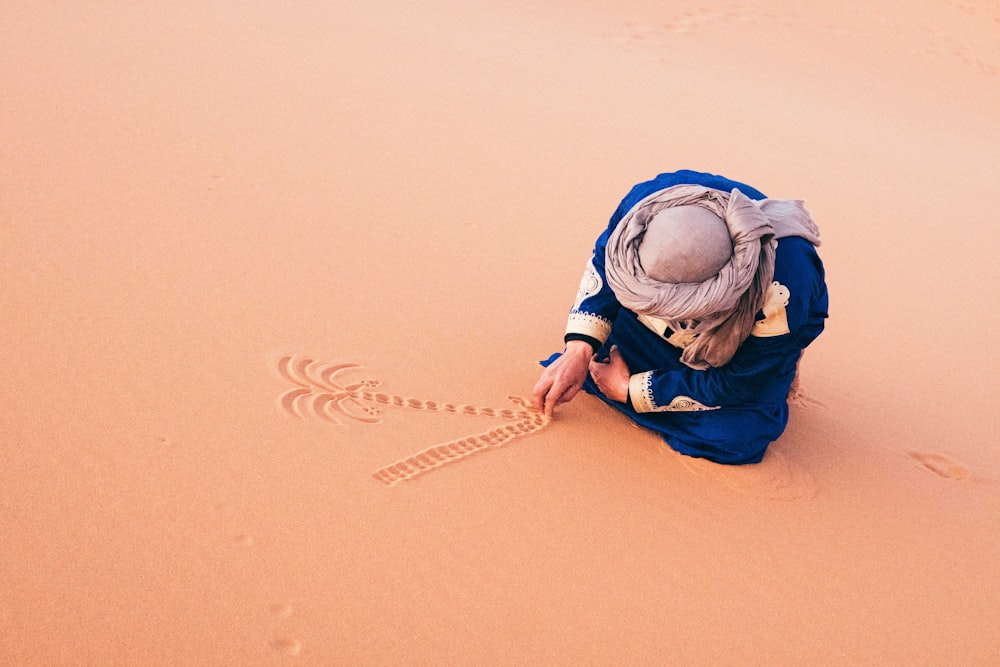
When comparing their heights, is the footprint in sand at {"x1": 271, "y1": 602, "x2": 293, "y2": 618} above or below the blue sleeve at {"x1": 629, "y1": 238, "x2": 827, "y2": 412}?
below

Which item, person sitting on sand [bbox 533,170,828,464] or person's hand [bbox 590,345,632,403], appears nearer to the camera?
person sitting on sand [bbox 533,170,828,464]

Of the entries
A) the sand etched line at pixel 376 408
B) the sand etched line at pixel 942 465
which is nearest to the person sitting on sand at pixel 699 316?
the sand etched line at pixel 376 408

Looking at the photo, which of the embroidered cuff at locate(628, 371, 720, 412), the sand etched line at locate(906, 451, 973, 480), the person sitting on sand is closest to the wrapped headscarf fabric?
the person sitting on sand

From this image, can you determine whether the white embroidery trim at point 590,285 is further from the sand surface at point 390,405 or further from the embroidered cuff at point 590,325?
the sand surface at point 390,405

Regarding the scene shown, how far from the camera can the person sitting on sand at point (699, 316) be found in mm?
2344

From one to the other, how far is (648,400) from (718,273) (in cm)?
64

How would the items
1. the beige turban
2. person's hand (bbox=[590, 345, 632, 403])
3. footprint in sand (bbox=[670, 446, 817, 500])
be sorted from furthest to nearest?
person's hand (bbox=[590, 345, 632, 403]) → footprint in sand (bbox=[670, 446, 817, 500]) → the beige turban

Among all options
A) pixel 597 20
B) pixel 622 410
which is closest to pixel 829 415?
pixel 622 410

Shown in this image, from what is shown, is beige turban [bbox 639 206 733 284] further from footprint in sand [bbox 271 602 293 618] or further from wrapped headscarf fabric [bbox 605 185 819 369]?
footprint in sand [bbox 271 602 293 618]

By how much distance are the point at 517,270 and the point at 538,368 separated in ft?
2.92

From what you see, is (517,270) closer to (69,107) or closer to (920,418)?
(920,418)

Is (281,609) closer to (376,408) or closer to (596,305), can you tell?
(376,408)

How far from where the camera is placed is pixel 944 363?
4066 mm

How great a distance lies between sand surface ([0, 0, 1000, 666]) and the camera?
2.04 m
